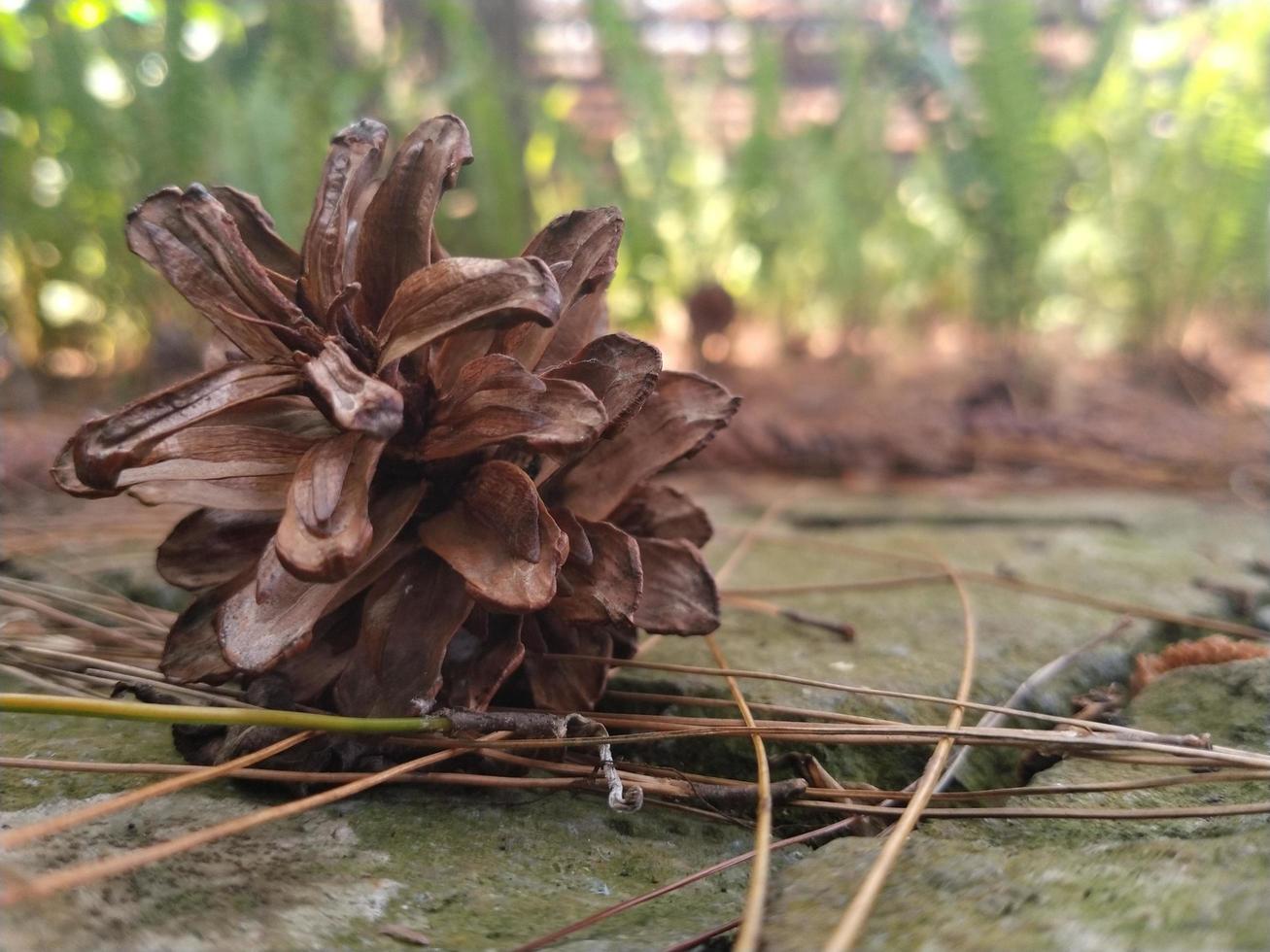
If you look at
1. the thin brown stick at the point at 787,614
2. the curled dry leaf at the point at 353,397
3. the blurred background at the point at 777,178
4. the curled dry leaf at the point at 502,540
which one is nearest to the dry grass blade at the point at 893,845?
the thin brown stick at the point at 787,614

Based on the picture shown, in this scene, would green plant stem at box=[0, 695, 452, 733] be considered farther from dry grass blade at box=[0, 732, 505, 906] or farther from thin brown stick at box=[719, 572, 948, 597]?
thin brown stick at box=[719, 572, 948, 597]

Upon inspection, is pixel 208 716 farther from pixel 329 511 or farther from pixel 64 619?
pixel 64 619

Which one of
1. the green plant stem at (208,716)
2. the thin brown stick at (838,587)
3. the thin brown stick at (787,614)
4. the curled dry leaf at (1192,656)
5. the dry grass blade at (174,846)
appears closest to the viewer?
the dry grass blade at (174,846)

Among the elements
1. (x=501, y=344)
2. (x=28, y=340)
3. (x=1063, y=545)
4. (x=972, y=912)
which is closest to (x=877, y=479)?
(x=1063, y=545)

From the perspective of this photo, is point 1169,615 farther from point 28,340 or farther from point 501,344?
point 28,340

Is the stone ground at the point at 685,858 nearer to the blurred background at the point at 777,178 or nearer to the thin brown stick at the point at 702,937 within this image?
the thin brown stick at the point at 702,937

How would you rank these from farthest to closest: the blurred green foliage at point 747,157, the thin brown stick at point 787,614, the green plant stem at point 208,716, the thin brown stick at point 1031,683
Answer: the blurred green foliage at point 747,157 < the thin brown stick at point 787,614 < the thin brown stick at point 1031,683 < the green plant stem at point 208,716
